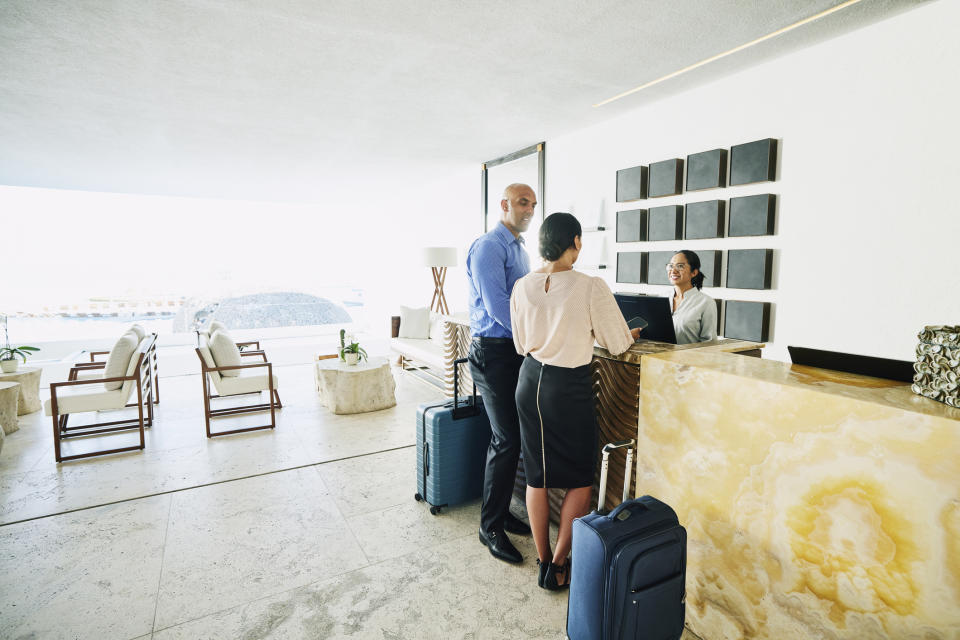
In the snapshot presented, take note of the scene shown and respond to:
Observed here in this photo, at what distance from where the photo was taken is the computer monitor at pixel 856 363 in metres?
1.58

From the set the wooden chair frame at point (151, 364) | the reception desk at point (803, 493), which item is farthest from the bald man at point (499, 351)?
the wooden chair frame at point (151, 364)

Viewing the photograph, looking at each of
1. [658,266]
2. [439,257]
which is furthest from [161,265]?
[658,266]

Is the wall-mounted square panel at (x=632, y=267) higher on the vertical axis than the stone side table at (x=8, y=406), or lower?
higher

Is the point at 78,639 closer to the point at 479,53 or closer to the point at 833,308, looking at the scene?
the point at 479,53

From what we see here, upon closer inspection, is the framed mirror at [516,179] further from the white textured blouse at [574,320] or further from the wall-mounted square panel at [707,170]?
the white textured blouse at [574,320]

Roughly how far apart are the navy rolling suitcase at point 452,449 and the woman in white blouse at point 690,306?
1.27 meters

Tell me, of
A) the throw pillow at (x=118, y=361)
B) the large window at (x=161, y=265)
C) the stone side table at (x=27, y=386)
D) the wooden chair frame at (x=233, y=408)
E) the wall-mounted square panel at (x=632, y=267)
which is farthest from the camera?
the large window at (x=161, y=265)

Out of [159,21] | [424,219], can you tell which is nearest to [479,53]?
[159,21]

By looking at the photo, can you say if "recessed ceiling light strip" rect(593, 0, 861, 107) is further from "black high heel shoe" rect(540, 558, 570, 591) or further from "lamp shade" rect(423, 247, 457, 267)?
"lamp shade" rect(423, 247, 457, 267)

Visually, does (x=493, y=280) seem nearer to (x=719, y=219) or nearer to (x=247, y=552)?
(x=247, y=552)

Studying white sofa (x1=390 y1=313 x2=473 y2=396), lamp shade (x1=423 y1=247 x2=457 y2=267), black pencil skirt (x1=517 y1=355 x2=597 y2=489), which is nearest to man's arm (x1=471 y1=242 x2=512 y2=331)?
black pencil skirt (x1=517 y1=355 x2=597 y2=489)

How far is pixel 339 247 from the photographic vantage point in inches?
454

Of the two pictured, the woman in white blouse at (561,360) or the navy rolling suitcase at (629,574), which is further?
the woman in white blouse at (561,360)

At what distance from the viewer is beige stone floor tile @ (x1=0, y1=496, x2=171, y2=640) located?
81.0 inches
